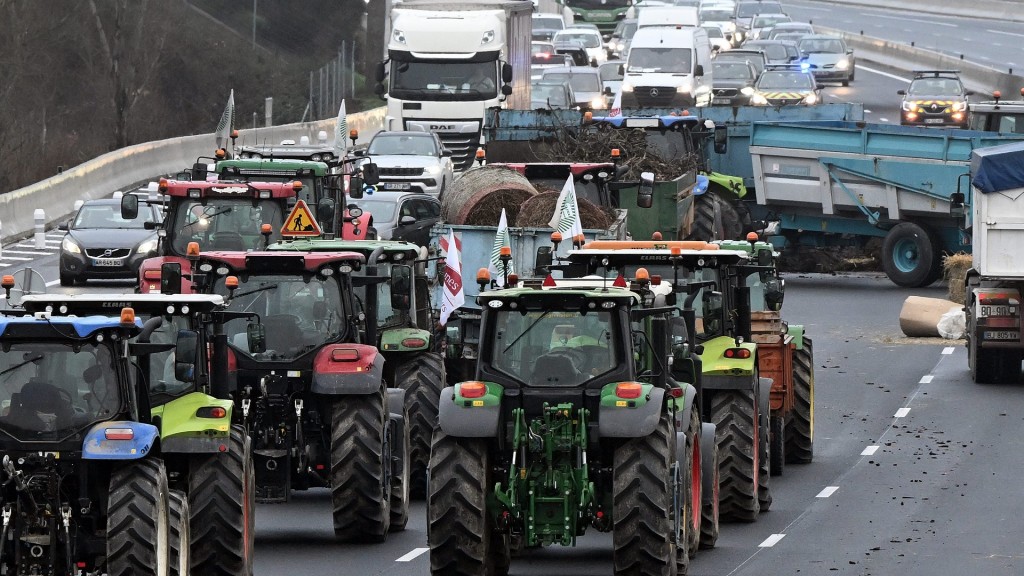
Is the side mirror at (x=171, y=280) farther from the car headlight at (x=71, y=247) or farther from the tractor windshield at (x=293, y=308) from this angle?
the car headlight at (x=71, y=247)

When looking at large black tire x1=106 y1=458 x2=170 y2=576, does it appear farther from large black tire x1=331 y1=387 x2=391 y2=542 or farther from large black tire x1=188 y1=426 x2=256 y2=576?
large black tire x1=331 y1=387 x2=391 y2=542

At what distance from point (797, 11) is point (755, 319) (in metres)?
80.5

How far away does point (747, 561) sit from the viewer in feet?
49.3

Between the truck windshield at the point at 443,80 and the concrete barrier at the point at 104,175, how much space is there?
22.0ft

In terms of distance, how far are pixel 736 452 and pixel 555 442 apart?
13.1ft

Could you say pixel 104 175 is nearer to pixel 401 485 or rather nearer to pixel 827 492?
pixel 827 492

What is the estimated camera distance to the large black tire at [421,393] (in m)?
17.3

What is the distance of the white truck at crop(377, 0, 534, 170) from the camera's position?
40719 mm

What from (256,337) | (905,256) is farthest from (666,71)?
(256,337)

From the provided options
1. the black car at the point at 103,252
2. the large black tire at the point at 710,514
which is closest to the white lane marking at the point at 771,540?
the large black tire at the point at 710,514

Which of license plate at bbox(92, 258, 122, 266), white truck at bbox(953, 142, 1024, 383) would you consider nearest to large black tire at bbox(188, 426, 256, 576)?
white truck at bbox(953, 142, 1024, 383)

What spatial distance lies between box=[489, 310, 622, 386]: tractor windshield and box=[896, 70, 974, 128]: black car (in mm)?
39246

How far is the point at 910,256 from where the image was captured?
34094 millimetres

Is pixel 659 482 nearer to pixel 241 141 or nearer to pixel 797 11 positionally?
pixel 241 141
